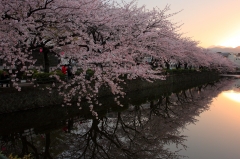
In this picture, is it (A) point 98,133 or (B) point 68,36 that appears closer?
(B) point 68,36

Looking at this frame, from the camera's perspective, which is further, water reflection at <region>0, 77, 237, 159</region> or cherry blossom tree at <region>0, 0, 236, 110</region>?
water reflection at <region>0, 77, 237, 159</region>

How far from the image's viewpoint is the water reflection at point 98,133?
9352mm

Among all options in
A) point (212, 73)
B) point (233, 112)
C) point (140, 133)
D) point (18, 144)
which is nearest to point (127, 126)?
point (140, 133)

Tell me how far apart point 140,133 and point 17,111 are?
8.24 meters

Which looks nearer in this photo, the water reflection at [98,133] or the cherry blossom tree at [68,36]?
the cherry blossom tree at [68,36]

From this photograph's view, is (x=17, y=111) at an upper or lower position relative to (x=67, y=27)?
lower

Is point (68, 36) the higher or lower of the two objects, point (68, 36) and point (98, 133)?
the higher

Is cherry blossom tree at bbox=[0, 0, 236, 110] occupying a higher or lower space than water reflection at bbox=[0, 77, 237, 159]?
higher

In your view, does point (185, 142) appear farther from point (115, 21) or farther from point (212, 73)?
point (212, 73)

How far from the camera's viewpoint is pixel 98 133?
464 inches

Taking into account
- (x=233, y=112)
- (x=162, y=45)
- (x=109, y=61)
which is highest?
(x=162, y=45)

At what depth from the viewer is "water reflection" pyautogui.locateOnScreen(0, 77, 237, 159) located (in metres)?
9.35

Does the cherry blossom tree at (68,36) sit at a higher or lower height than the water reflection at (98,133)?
higher

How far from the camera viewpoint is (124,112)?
16.8m
